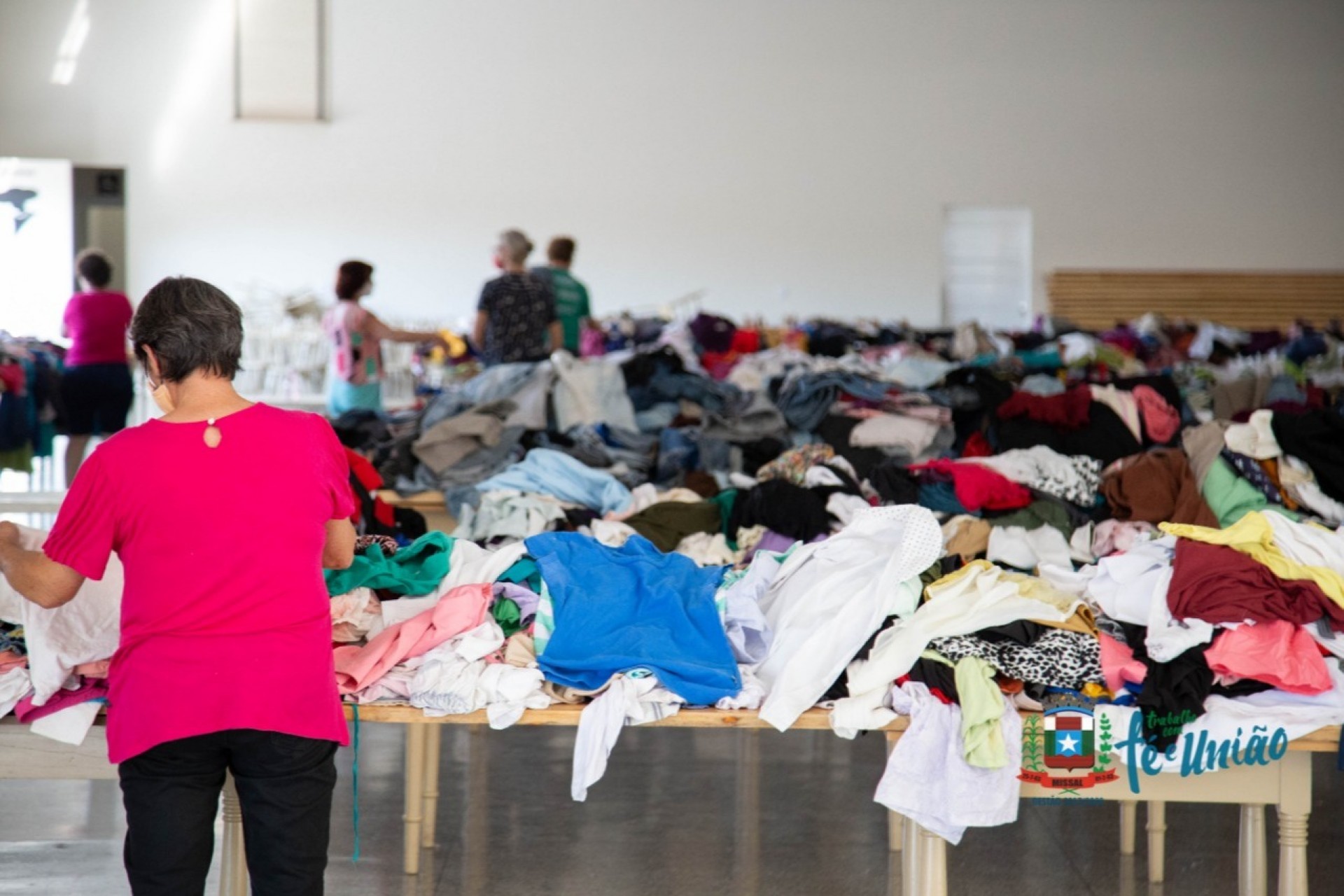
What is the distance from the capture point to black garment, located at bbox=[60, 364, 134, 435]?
17.0ft

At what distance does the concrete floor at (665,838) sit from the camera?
134 inches

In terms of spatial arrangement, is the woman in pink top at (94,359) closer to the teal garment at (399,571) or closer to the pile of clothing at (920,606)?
the pile of clothing at (920,606)

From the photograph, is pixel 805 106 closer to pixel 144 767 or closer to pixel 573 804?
pixel 573 804

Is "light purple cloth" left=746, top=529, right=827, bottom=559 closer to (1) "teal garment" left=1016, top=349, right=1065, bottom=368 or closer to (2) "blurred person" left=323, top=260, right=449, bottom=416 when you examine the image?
(2) "blurred person" left=323, top=260, right=449, bottom=416

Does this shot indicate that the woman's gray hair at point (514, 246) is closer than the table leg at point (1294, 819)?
No

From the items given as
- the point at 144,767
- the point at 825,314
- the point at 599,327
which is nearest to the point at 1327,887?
the point at 144,767

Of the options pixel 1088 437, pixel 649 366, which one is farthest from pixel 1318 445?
pixel 649 366

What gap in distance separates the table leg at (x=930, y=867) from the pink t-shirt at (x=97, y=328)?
3820 millimetres

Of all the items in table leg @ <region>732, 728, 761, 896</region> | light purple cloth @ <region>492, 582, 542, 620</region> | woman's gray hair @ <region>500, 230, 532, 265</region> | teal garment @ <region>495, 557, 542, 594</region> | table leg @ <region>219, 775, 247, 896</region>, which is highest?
woman's gray hair @ <region>500, 230, 532, 265</region>

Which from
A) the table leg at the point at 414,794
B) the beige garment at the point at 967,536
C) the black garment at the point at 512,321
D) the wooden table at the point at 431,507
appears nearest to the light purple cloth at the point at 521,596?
the table leg at the point at 414,794

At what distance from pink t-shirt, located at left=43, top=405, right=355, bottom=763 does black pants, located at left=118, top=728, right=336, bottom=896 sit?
0.04m

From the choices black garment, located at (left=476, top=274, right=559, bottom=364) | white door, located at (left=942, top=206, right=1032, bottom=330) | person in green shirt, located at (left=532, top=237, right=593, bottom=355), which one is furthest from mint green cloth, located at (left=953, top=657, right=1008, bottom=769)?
white door, located at (left=942, top=206, right=1032, bottom=330)

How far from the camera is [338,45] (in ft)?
39.4

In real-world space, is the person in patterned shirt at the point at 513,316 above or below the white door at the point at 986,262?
below
